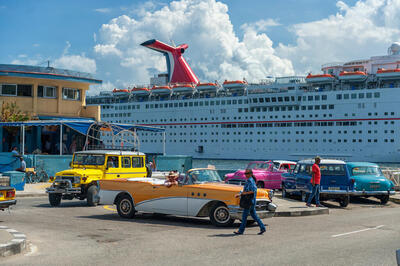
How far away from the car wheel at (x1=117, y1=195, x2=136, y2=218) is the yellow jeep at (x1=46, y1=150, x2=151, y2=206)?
2.72 m

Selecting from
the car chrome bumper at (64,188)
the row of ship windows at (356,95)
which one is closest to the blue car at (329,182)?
the car chrome bumper at (64,188)

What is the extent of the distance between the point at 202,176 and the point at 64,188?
5.14m

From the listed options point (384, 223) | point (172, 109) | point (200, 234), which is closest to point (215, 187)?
point (200, 234)

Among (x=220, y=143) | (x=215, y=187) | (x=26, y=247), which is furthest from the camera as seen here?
(x=220, y=143)

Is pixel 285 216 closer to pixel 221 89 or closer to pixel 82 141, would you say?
pixel 82 141

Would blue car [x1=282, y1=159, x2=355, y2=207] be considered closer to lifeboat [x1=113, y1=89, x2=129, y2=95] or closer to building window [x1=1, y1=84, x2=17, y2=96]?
building window [x1=1, y1=84, x2=17, y2=96]

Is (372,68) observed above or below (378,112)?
above

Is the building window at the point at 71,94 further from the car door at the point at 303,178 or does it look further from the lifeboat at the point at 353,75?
the lifeboat at the point at 353,75

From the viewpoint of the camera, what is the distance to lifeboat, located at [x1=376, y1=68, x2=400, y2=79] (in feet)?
176

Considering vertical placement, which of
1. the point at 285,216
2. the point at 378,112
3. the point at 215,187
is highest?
the point at 378,112

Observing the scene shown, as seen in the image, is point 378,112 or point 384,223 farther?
point 378,112

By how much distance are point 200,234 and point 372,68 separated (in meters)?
54.9

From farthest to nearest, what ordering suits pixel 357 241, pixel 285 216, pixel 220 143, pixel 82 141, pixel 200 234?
pixel 220 143
pixel 82 141
pixel 285 216
pixel 200 234
pixel 357 241

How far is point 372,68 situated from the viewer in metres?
59.6
